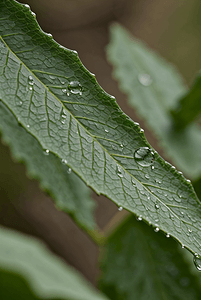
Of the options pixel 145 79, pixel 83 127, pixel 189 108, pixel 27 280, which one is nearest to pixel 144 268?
pixel 27 280

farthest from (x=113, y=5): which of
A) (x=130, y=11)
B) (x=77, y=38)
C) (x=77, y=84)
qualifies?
Result: (x=77, y=84)

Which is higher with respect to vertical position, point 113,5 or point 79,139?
point 79,139

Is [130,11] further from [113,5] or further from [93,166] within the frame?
[93,166]

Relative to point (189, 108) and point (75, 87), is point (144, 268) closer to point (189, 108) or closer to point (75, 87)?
point (189, 108)

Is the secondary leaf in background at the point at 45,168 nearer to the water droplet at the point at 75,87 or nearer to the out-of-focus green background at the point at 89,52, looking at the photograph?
the water droplet at the point at 75,87

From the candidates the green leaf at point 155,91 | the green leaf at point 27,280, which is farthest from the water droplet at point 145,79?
the green leaf at point 27,280

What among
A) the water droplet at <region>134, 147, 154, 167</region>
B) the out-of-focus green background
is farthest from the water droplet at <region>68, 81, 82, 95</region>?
the out-of-focus green background

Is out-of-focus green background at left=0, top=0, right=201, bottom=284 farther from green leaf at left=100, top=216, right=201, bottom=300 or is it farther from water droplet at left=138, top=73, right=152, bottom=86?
green leaf at left=100, top=216, right=201, bottom=300
